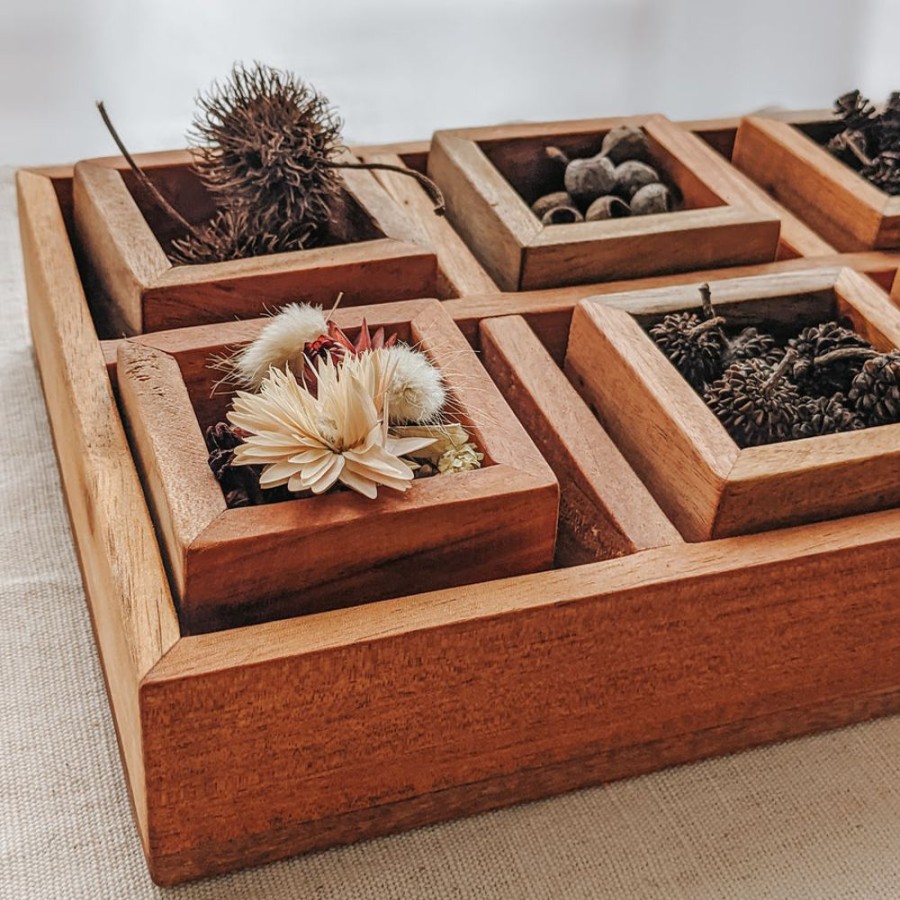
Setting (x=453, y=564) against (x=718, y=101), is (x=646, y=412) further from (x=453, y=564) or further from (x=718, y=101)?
(x=718, y=101)

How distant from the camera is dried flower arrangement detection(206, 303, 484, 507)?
0.83 metres

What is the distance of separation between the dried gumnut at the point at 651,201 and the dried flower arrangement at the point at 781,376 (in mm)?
220

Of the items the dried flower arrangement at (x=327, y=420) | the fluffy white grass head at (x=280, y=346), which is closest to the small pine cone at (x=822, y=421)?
the dried flower arrangement at (x=327, y=420)

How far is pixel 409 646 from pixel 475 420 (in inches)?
6.9

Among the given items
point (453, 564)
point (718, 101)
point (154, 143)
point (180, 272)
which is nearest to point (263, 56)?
point (154, 143)

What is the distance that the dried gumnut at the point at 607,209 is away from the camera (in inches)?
49.8

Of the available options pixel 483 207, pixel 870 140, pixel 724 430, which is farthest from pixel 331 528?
pixel 870 140

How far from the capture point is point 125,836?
2.92 feet

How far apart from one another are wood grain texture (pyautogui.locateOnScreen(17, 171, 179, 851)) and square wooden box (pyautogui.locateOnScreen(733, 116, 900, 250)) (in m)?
0.71

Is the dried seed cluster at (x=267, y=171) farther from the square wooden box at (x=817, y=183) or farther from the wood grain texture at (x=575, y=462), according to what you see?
the square wooden box at (x=817, y=183)

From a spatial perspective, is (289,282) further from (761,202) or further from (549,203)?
(761,202)

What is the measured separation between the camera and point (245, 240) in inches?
45.4

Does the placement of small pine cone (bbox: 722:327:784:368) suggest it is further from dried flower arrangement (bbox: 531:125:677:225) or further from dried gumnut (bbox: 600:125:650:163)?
dried gumnut (bbox: 600:125:650:163)

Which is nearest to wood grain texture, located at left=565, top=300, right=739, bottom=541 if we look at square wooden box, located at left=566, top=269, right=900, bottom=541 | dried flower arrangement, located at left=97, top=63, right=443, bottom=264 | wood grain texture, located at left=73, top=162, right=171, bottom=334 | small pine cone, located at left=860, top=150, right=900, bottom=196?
square wooden box, located at left=566, top=269, right=900, bottom=541
